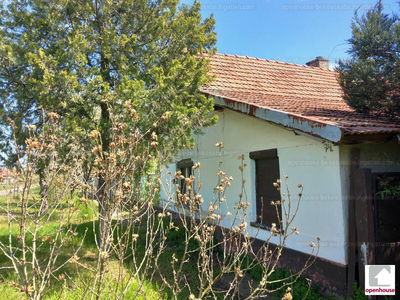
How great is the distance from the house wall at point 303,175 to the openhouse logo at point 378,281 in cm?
41

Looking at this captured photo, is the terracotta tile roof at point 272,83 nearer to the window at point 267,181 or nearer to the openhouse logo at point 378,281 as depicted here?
the window at point 267,181

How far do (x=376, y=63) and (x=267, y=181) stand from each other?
9.39ft

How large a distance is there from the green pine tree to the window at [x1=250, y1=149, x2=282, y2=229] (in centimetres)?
189

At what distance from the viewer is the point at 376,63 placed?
192 inches

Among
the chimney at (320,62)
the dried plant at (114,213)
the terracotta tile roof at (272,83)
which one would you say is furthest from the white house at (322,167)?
the chimney at (320,62)

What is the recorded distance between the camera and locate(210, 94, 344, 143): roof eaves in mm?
4027

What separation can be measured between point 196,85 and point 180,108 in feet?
2.83

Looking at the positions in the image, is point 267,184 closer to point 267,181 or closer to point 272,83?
point 267,181

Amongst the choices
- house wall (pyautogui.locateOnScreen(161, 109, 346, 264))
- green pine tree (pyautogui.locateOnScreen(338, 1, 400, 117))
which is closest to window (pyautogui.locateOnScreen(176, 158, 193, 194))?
house wall (pyautogui.locateOnScreen(161, 109, 346, 264))

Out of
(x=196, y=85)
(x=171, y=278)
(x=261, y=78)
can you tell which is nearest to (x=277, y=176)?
(x=196, y=85)

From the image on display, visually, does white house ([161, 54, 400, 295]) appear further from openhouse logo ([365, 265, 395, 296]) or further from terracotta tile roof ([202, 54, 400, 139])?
terracotta tile roof ([202, 54, 400, 139])

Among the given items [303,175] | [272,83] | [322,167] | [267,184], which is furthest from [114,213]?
[272,83]

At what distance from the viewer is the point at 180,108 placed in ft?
16.5

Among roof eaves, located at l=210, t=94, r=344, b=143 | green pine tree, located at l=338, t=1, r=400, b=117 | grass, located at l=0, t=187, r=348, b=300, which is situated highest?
green pine tree, located at l=338, t=1, r=400, b=117
